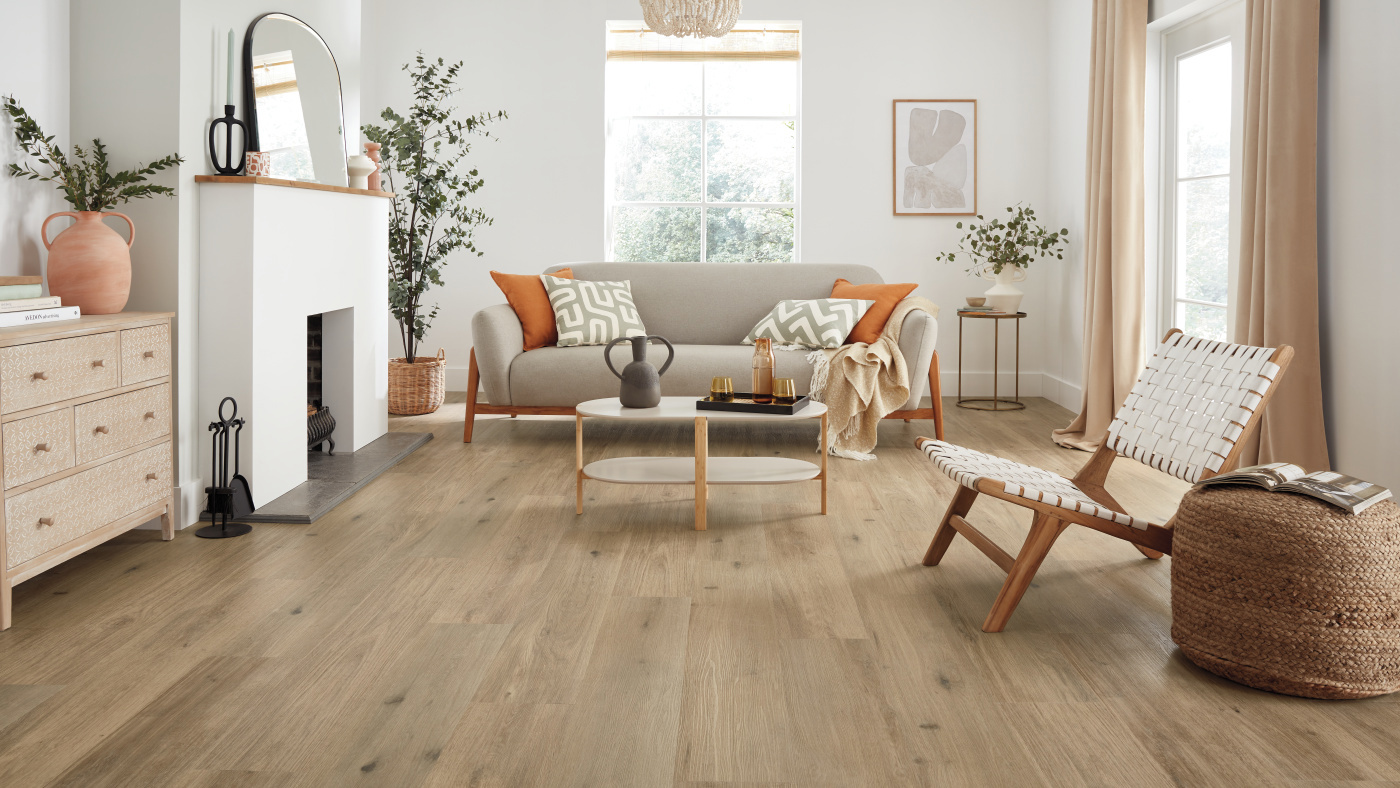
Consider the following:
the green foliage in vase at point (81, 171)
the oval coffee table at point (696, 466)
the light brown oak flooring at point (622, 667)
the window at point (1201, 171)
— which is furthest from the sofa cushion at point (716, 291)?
the green foliage in vase at point (81, 171)

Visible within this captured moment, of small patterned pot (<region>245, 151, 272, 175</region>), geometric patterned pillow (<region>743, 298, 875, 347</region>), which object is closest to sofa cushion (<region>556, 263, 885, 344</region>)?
geometric patterned pillow (<region>743, 298, 875, 347</region>)

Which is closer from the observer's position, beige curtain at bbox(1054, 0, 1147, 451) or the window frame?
the window frame

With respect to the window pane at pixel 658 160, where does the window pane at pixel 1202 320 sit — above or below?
below

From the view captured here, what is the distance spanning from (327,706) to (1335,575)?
1983 millimetres

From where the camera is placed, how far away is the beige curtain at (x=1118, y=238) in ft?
16.4

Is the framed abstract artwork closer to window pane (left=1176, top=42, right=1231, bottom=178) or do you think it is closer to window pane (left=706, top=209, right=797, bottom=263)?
window pane (left=706, top=209, right=797, bottom=263)

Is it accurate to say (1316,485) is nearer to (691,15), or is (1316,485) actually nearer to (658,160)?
(691,15)

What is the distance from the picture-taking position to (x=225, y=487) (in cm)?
339

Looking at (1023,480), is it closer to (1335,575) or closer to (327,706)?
(1335,575)

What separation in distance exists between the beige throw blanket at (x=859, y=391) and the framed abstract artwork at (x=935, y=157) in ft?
7.30

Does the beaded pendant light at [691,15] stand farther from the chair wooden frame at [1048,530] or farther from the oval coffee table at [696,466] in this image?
the chair wooden frame at [1048,530]

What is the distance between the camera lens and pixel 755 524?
11.4 ft

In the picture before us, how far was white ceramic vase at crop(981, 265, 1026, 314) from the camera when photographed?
6.22 m

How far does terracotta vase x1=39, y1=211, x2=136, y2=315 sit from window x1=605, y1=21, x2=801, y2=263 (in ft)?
13.2
